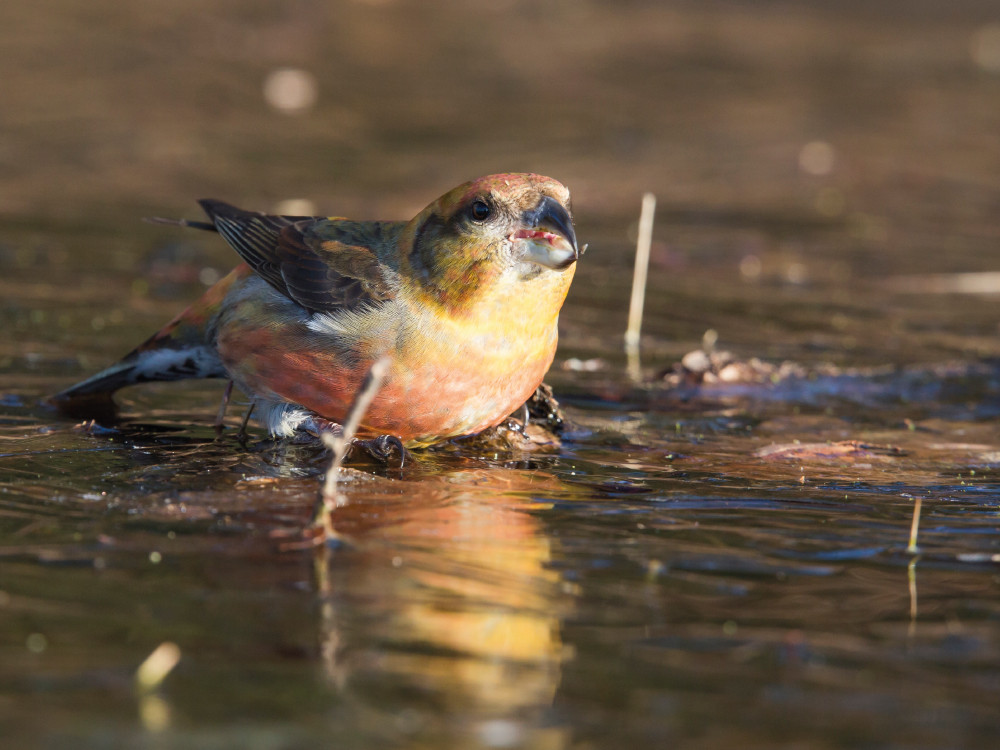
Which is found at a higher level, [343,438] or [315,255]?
[315,255]

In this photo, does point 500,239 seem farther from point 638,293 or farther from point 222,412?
point 638,293

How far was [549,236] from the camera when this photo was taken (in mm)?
3934

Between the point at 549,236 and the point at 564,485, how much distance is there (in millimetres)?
768

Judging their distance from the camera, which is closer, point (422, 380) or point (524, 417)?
point (422, 380)

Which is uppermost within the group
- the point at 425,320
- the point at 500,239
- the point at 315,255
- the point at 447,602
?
the point at 500,239

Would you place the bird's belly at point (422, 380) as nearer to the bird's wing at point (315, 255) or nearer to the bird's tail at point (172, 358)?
the bird's wing at point (315, 255)

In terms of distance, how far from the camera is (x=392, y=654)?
2.46 m

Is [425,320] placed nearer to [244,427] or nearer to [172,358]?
[244,427]

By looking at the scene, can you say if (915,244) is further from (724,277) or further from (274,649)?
(274,649)

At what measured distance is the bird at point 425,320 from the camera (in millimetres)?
3932

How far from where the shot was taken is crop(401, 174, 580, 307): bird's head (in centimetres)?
392

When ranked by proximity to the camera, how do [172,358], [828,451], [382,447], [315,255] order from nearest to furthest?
1. [382,447]
2. [828,451]
3. [315,255]
4. [172,358]

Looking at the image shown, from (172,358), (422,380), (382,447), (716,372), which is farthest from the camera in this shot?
(716,372)

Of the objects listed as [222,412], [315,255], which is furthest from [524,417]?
[222,412]
